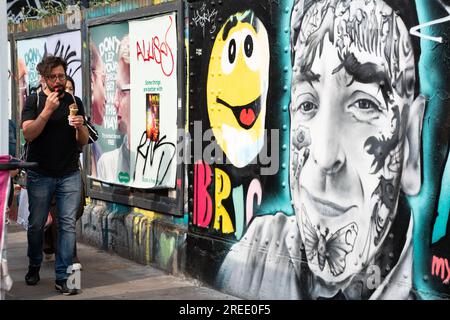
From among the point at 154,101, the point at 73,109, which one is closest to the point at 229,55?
the point at 73,109

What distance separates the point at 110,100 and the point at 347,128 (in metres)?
4.04

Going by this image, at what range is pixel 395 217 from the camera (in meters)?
4.79

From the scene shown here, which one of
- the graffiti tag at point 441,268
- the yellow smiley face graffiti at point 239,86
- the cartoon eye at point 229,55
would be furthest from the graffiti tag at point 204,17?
the graffiti tag at point 441,268

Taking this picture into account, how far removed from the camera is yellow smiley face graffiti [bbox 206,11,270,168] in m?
6.07

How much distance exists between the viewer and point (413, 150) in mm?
4652

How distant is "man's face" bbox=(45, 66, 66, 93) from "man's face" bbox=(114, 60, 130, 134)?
5.43 feet

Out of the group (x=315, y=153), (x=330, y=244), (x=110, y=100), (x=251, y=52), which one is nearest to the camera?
(x=330, y=244)

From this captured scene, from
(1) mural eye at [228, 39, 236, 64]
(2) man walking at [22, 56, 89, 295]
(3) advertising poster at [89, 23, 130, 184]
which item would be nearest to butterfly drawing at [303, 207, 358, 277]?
(1) mural eye at [228, 39, 236, 64]

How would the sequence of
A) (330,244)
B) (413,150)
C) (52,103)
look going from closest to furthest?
(413,150)
(330,244)
(52,103)

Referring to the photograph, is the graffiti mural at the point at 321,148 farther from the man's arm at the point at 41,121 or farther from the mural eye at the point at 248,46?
the man's arm at the point at 41,121

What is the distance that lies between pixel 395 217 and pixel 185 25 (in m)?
3.13

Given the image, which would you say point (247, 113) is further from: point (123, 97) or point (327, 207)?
point (123, 97)

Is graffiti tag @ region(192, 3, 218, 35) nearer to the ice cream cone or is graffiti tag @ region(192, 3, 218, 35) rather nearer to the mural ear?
the ice cream cone
